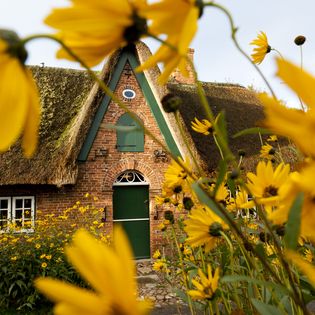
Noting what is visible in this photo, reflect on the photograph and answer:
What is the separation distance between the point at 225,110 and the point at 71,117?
3.73m

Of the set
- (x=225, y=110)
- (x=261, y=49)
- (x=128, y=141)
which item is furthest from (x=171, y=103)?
(x=225, y=110)

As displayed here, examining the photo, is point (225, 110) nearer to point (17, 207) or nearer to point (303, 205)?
point (17, 207)

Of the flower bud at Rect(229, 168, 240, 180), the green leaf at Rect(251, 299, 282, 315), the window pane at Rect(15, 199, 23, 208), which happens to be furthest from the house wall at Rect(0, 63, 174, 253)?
the flower bud at Rect(229, 168, 240, 180)

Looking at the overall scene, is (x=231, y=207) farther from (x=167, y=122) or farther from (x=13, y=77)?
(x=167, y=122)

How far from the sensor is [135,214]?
8.73m

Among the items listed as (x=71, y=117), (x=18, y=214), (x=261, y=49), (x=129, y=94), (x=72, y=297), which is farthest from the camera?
(x=71, y=117)

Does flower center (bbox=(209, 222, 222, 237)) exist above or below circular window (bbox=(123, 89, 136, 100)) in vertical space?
below

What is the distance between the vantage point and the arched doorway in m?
8.60

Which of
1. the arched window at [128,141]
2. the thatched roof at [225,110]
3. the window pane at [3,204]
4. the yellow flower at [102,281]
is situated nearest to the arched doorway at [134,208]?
the arched window at [128,141]

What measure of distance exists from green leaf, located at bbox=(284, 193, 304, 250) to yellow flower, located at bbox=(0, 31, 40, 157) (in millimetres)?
268

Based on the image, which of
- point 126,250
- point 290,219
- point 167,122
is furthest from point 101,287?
point 167,122

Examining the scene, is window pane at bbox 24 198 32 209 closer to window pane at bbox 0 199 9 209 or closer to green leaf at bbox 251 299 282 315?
window pane at bbox 0 199 9 209

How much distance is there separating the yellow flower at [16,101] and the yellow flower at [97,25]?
0.06 meters

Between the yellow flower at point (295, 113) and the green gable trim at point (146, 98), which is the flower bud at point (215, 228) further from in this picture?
the green gable trim at point (146, 98)
